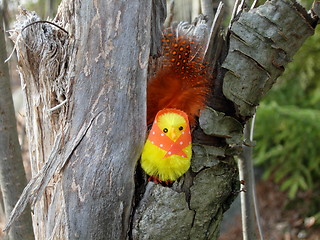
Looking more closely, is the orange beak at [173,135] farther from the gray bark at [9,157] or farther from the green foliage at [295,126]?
the green foliage at [295,126]

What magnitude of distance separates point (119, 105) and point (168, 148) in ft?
0.59

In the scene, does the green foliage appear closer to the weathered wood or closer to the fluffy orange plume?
the fluffy orange plume

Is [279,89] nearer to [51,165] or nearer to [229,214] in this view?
[229,214]

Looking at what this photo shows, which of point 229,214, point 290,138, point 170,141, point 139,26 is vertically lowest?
point 229,214

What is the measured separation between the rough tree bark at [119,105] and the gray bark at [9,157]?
0.25 m

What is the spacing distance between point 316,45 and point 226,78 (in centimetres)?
245

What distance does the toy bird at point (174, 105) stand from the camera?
1.11m

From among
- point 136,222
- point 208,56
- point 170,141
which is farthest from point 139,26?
point 136,222

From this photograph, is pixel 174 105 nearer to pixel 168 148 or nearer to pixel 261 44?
pixel 168 148

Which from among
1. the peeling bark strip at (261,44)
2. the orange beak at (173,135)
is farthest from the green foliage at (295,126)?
the orange beak at (173,135)

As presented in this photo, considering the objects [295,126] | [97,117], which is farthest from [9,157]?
[295,126]

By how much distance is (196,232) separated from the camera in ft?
3.89

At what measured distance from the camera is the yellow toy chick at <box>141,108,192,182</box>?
111 centimetres

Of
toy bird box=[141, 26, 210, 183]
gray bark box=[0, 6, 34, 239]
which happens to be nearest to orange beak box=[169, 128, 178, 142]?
toy bird box=[141, 26, 210, 183]
